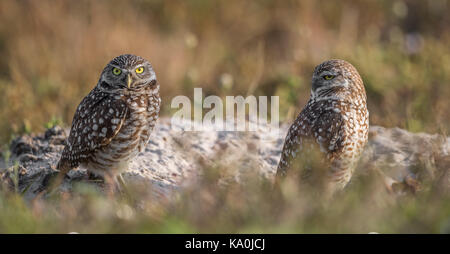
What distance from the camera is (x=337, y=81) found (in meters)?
4.14

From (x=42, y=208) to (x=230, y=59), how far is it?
6.17 meters

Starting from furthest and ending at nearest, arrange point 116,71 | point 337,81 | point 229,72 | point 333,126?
→ point 229,72, point 116,71, point 337,81, point 333,126

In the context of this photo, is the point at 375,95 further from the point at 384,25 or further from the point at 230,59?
the point at 384,25

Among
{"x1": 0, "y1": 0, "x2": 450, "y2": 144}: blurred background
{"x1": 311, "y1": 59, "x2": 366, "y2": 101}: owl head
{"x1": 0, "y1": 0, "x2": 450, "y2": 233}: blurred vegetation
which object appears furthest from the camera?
{"x1": 0, "y1": 0, "x2": 450, "y2": 144}: blurred background

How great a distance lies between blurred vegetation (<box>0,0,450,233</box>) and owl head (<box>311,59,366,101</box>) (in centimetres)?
88

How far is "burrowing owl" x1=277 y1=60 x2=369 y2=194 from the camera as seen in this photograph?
4039 mm

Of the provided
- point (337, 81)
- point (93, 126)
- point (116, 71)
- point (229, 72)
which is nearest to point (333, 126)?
point (337, 81)

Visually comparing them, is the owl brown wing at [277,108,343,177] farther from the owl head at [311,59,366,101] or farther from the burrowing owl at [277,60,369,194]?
the owl head at [311,59,366,101]

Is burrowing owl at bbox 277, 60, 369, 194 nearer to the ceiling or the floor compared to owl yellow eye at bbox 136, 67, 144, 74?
nearer to the floor

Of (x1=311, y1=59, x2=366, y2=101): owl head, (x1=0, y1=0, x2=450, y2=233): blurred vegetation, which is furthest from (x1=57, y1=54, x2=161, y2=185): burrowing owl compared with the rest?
(x1=311, y1=59, x2=366, y2=101): owl head

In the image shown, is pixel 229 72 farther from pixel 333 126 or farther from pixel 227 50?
pixel 333 126

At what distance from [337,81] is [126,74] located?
1556 millimetres

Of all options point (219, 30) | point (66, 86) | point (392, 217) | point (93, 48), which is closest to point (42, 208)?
point (392, 217)

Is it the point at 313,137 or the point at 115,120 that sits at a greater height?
the point at 115,120
